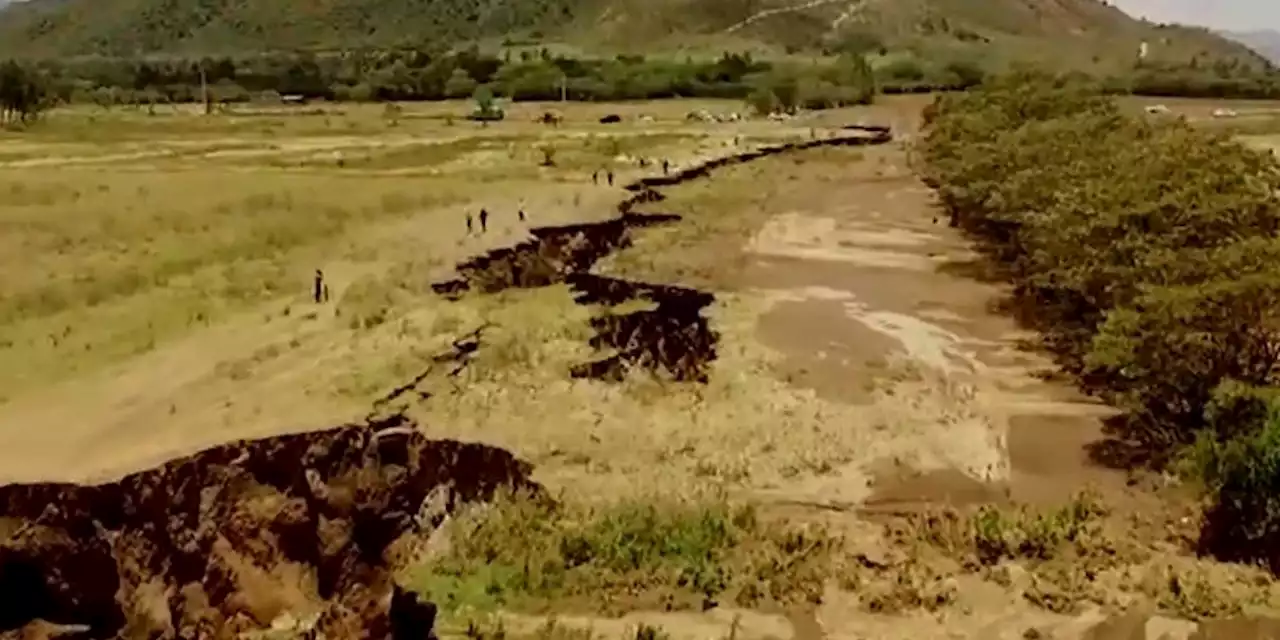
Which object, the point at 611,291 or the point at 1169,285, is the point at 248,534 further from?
the point at 1169,285

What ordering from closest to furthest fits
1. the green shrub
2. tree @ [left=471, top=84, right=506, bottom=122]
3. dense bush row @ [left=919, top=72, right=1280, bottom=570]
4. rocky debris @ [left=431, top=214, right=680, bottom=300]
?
the green shrub
dense bush row @ [left=919, top=72, right=1280, bottom=570]
rocky debris @ [left=431, top=214, right=680, bottom=300]
tree @ [left=471, top=84, right=506, bottom=122]

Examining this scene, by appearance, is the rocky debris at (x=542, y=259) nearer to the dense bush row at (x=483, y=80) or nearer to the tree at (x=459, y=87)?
the dense bush row at (x=483, y=80)

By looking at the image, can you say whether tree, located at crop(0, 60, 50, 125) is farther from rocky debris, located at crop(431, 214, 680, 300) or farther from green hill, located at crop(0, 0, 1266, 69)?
green hill, located at crop(0, 0, 1266, 69)

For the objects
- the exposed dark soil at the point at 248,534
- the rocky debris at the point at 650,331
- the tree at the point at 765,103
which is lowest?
the exposed dark soil at the point at 248,534

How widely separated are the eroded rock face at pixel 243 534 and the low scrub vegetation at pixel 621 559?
1009 millimetres

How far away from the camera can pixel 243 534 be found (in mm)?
19656

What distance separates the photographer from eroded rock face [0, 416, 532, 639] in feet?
60.7

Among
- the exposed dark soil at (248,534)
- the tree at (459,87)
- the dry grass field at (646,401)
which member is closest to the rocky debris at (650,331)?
the dry grass field at (646,401)

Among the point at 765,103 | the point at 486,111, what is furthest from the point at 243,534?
the point at 765,103

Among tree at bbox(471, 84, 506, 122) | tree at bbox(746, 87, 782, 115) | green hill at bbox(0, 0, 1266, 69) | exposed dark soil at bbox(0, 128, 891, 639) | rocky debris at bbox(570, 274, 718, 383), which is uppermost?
green hill at bbox(0, 0, 1266, 69)

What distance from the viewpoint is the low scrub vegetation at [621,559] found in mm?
16875

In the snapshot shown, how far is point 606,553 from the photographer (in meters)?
17.9

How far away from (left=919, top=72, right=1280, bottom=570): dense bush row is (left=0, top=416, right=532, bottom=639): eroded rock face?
33.7 ft

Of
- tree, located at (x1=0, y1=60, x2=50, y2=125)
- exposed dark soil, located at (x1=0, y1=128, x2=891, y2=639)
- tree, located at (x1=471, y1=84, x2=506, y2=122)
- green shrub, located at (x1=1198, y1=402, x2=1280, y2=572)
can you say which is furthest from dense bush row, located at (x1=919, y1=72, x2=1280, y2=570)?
tree, located at (x1=0, y1=60, x2=50, y2=125)
